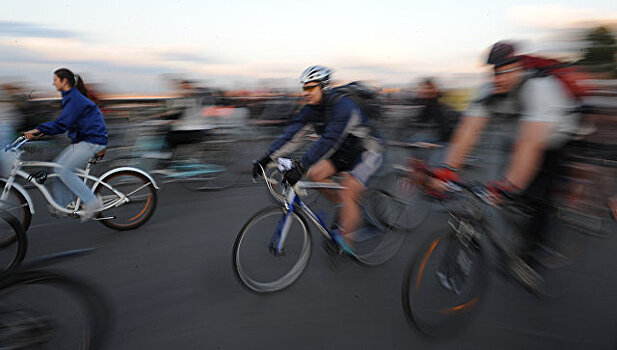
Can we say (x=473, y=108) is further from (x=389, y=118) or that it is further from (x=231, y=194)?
(x=389, y=118)

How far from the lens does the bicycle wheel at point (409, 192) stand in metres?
A: 5.40

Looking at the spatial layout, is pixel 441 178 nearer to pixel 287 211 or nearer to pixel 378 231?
pixel 287 211

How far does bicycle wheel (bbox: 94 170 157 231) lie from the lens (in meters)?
5.09

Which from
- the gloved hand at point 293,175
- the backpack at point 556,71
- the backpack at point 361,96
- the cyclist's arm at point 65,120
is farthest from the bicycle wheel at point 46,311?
the backpack at point 556,71

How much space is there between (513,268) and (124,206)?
13.4 ft

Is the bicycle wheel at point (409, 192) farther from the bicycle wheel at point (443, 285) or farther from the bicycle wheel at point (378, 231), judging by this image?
the bicycle wheel at point (443, 285)

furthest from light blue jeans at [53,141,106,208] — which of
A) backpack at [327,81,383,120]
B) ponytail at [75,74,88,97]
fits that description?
backpack at [327,81,383,120]

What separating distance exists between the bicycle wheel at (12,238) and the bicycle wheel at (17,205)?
1.90 ft

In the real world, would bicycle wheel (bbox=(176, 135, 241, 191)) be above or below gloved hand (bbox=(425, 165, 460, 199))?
below

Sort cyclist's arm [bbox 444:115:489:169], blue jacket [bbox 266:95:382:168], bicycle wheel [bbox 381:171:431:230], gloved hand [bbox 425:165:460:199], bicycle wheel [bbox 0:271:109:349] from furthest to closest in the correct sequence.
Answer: bicycle wheel [bbox 381:171:431:230], blue jacket [bbox 266:95:382:168], cyclist's arm [bbox 444:115:489:169], gloved hand [bbox 425:165:460:199], bicycle wheel [bbox 0:271:109:349]

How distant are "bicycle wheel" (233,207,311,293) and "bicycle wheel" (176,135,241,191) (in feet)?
12.5

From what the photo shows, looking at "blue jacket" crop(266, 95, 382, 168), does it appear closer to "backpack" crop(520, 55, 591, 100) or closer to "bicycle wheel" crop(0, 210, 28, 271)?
"backpack" crop(520, 55, 591, 100)

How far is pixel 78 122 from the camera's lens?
4.86 metres

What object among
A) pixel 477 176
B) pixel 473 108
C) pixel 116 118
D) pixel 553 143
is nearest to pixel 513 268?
pixel 553 143
